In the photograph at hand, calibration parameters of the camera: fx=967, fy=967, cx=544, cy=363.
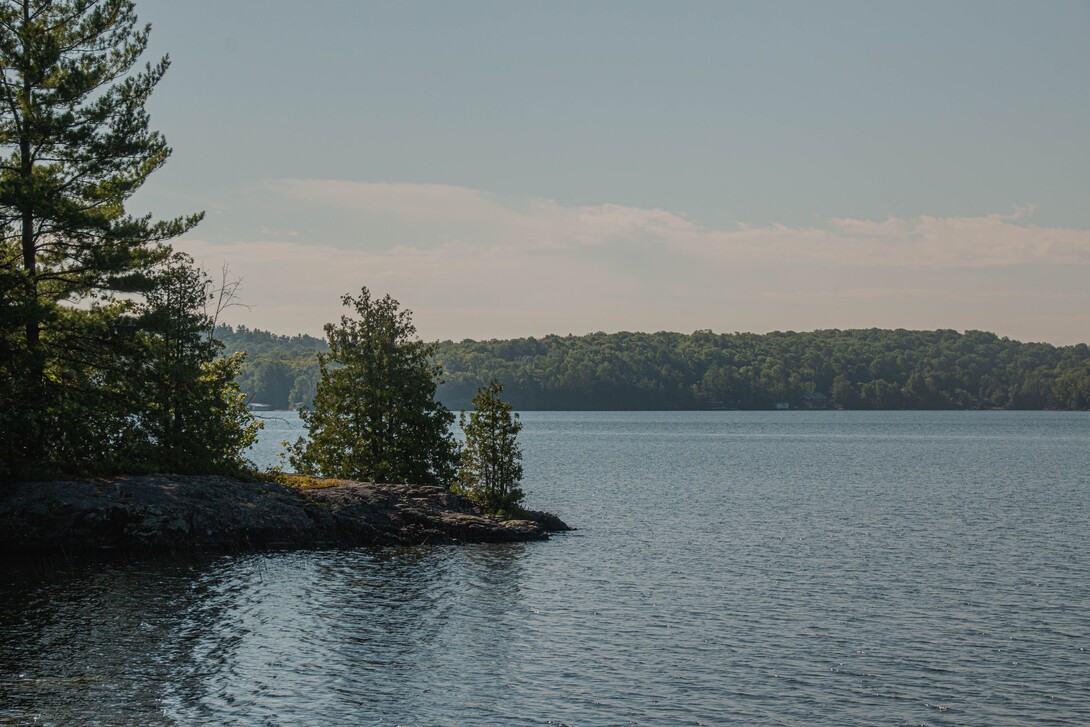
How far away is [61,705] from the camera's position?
19484 mm

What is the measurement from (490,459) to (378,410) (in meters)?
6.70

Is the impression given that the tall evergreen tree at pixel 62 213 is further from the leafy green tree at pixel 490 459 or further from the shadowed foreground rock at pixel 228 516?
the leafy green tree at pixel 490 459

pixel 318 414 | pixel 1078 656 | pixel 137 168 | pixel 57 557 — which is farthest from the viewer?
pixel 318 414

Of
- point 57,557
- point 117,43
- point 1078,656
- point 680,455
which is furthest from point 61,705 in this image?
point 680,455

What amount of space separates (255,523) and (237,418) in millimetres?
11584

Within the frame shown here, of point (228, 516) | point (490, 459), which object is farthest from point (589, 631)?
point (490, 459)

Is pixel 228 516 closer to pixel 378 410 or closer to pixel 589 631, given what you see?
pixel 378 410

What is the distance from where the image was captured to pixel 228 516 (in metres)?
40.0

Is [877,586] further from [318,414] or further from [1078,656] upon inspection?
[318,414]

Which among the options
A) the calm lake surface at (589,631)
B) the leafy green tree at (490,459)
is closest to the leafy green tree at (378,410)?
the leafy green tree at (490,459)

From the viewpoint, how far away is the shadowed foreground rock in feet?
121

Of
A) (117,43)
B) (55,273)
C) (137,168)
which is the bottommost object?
(55,273)

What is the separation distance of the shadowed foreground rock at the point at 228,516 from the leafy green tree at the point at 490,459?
1.61m

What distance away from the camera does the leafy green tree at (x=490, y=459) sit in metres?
47.6
